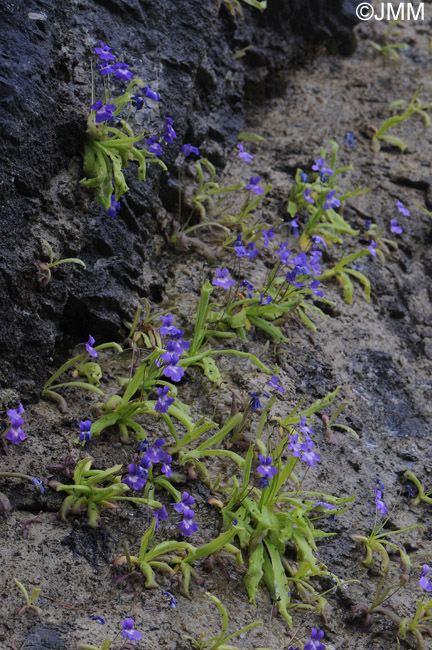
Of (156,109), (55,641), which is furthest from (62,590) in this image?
(156,109)

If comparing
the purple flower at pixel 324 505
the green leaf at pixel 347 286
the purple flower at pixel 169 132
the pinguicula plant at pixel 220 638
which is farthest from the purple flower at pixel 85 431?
the green leaf at pixel 347 286

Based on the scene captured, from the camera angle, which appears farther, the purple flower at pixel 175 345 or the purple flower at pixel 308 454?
the purple flower at pixel 308 454

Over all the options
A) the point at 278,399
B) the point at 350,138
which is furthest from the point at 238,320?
the point at 350,138

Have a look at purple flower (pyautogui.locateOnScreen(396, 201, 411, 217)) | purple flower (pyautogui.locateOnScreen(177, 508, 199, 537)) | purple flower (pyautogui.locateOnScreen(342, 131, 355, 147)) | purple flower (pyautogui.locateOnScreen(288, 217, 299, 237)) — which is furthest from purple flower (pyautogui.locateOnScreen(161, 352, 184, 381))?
purple flower (pyautogui.locateOnScreen(342, 131, 355, 147))

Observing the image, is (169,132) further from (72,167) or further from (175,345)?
(175,345)

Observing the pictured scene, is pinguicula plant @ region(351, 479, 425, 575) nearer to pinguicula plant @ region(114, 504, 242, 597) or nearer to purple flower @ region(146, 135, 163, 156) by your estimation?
pinguicula plant @ region(114, 504, 242, 597)

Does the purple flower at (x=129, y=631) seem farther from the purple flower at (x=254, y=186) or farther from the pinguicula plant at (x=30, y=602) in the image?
the purple flower at (x=254, y=186)
